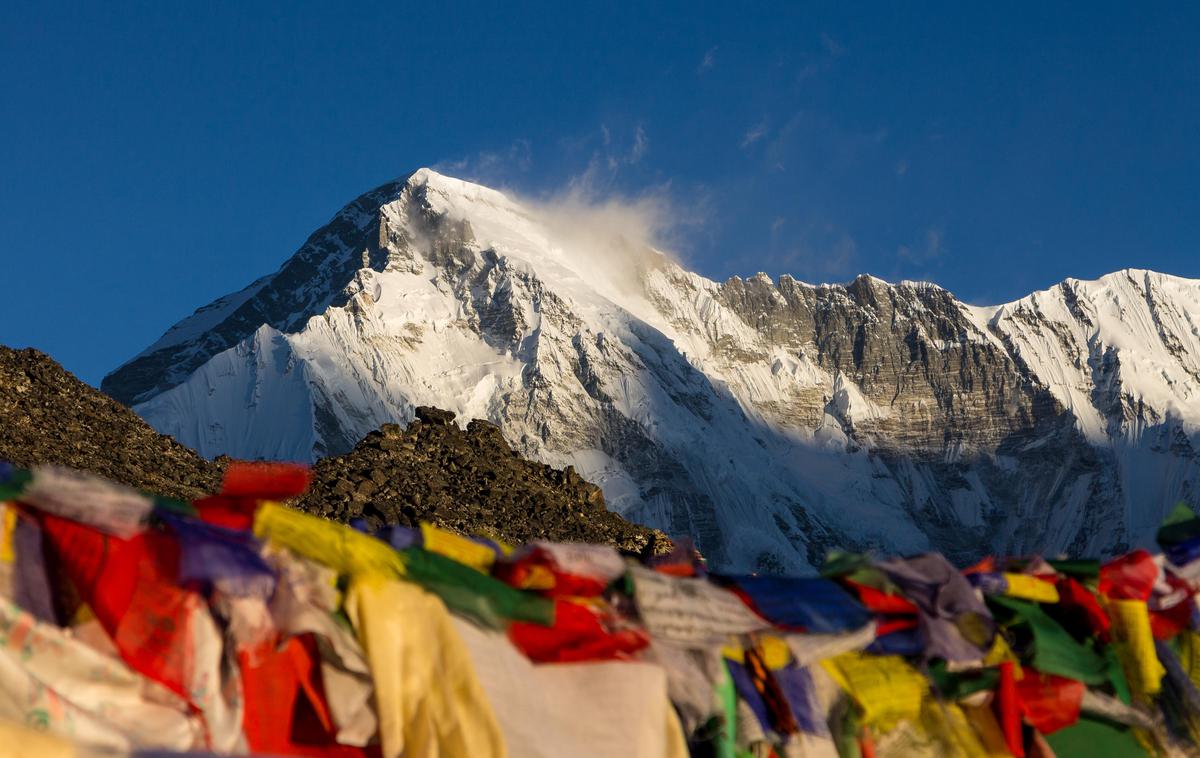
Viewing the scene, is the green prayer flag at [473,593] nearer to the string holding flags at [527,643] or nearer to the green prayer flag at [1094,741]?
the string holding flags at [527,643]

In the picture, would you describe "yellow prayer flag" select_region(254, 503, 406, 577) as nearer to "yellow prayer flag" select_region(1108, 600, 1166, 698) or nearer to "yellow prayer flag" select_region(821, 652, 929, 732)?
"yellow prayer flag" select_region(821, 652, 929, 732)

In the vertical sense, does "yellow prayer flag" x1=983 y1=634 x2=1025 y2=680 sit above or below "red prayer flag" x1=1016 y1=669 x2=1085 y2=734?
above

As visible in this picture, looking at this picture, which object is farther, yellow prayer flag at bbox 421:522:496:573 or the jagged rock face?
the jagged rock face

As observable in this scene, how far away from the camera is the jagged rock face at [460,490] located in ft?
88.1

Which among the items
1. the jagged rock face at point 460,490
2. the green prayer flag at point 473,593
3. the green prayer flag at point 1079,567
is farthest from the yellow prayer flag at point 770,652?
the jagged rock face at point 460,490

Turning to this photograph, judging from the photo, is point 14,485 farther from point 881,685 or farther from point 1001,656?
point 1001,656

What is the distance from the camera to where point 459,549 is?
3.16 meters

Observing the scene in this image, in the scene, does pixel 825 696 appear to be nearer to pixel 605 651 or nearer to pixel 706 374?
pixel 605 651

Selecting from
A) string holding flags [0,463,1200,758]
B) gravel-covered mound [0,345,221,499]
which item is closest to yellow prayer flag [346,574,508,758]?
string holding flags [0,463,1200,758]

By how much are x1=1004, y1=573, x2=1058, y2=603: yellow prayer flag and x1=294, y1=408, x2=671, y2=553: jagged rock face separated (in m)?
21.0

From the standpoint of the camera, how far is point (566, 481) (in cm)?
3319

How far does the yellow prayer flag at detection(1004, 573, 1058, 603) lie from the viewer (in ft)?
12.6

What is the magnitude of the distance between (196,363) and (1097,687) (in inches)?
7194

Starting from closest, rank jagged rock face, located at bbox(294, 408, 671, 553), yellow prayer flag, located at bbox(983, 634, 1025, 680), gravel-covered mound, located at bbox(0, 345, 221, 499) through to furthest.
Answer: yellow prayer flag, located at bbox(983, 634, 1025, 680), gravel-covered mound, located at bbox(0, 345, 221, 499), jagged rock face, located at bbox(294, 408, 671, 553)
